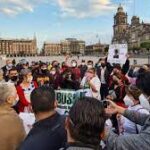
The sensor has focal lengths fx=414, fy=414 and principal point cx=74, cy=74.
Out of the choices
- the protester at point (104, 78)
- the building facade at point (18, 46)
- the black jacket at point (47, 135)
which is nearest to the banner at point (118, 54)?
the protester at point (104, 78)

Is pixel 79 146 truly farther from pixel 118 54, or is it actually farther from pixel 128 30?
pixel 128 30

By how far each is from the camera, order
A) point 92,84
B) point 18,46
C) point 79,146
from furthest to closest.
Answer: point 18,46 → point 92,84 → point 79,146

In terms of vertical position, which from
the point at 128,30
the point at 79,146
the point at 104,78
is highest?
the point at 128,30

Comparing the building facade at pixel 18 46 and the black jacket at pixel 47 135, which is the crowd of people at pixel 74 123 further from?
the building facade at pixel 18 46

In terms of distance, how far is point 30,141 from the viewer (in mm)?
3150

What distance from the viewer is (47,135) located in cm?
323

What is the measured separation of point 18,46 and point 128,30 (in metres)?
53.7

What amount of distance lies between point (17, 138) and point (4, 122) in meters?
0.18

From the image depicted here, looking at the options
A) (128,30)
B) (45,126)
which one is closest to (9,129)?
(45,126)

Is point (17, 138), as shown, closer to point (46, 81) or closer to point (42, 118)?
point (42, 118)

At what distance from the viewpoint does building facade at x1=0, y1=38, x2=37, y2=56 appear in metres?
188

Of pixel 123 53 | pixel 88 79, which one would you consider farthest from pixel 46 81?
pixel 123 53

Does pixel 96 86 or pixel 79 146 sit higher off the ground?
pixel 79 146

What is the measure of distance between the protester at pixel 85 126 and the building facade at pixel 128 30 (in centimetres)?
15688
